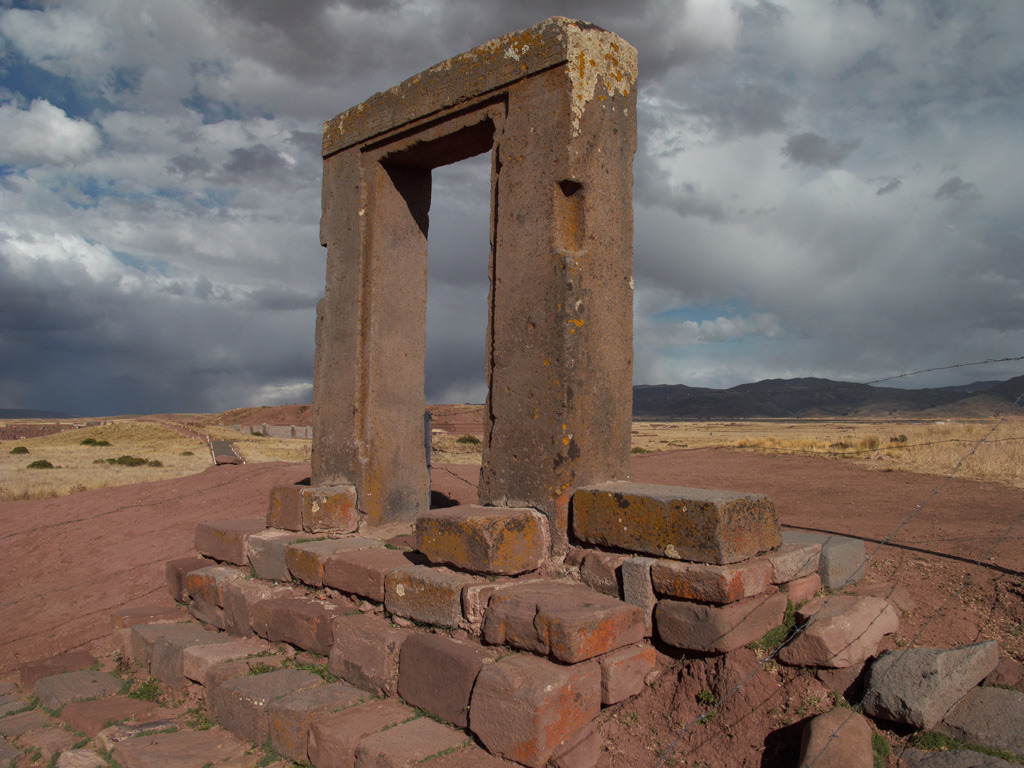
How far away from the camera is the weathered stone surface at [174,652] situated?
187 inches

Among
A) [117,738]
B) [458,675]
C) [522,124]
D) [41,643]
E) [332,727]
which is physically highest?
[522,124]

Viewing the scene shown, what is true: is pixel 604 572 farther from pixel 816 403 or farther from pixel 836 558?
pixel 816 403

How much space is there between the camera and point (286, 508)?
222 inches

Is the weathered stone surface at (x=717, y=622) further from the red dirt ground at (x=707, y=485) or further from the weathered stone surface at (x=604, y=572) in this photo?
the weathered stone surface at (x=604, y=572)

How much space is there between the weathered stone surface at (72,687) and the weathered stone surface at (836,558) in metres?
4.75

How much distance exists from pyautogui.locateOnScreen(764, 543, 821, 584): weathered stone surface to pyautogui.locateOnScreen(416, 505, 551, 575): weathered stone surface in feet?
4.07

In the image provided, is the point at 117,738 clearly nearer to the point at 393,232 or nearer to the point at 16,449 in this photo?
the point at 393,232

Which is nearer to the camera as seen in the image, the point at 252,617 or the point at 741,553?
the point at 741,553

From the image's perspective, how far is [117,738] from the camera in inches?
160

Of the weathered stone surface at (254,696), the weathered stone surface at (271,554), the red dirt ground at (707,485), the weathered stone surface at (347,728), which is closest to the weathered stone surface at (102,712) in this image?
the weathered stone surface at (254,696)

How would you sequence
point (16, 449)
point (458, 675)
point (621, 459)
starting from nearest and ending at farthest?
1. point (458, 675)
2. point (621, 459)
3. point (16, 449)

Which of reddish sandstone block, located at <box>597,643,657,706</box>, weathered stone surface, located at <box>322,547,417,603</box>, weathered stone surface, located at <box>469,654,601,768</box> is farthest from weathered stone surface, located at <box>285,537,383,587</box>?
reddish sandstone block, located at <box>597,643,657,706</box>

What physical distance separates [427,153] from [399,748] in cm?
426

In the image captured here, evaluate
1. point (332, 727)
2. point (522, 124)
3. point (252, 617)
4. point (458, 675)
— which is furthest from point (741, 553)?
point (252, 617)
